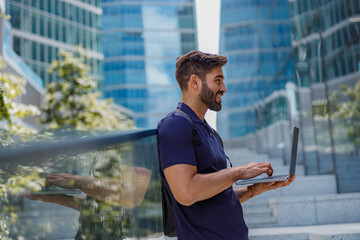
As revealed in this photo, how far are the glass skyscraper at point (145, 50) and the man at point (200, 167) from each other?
6189 centimetres

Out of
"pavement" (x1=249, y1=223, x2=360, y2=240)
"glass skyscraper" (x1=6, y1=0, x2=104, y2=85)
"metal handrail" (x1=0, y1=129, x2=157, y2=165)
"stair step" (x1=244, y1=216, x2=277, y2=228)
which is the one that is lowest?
"stair step" (x1=244, y1=216, x2=277, y2=228)

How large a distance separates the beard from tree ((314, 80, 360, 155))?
6304mm

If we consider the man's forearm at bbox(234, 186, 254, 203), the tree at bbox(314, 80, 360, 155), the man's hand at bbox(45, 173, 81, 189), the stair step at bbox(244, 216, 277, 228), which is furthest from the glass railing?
the tree at bbox(314, 80, 360, 155)

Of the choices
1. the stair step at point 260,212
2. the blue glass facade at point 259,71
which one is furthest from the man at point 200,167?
the blue glass facade at point 259,71

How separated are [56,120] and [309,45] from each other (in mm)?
13922

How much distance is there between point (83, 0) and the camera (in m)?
53.5

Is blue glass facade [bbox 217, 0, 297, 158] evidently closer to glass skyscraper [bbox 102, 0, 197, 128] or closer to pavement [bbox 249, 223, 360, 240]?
pavement [bbox 249, 223, 360, 240]

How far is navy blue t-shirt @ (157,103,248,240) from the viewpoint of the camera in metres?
1.81

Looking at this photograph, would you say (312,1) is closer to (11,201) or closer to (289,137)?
(289,137)

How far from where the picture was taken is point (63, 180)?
1.53 metres

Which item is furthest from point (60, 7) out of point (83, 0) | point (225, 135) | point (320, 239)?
point (320, 239)

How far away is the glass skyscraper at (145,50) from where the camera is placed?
65.7m

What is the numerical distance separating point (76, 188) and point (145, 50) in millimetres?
67868

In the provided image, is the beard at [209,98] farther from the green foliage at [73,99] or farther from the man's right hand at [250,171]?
the green foliage at [73,99]
